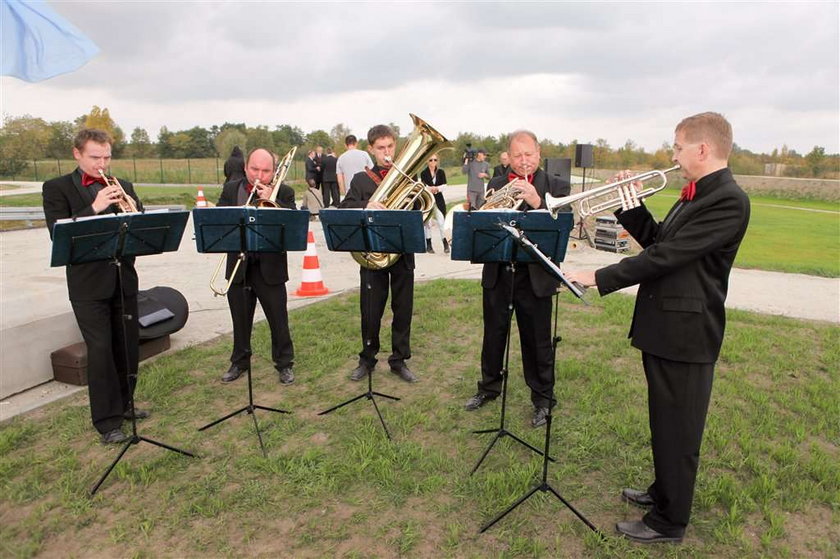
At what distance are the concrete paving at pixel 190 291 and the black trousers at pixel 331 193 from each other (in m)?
3.42

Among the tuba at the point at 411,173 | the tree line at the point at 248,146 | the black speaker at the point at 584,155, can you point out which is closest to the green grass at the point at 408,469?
the tuba at the point at 411,173

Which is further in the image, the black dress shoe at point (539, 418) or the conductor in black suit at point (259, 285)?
the conductor in black suit at point (259, 285)

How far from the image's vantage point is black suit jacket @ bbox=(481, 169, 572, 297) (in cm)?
414

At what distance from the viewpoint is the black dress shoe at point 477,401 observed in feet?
15.2

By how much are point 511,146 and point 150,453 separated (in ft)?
11.7

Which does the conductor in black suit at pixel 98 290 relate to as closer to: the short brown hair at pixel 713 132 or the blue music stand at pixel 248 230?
the blue music stand at pixel 248 230

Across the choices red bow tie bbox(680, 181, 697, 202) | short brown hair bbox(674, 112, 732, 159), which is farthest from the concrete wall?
short brown hair bbox(674, 112, 732, 159)

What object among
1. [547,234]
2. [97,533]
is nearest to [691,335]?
[547,234]

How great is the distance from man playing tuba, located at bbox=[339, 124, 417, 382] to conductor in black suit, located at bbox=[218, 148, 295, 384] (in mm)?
665

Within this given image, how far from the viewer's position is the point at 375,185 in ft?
16.5

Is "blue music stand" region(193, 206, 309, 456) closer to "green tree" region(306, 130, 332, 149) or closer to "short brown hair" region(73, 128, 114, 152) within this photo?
"short brown hair" region(73, 128, 114, 152)

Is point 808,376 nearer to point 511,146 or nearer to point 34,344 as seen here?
point 511,146

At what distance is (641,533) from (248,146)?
20.7 metres

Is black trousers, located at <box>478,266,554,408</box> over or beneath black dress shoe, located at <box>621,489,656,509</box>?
over
